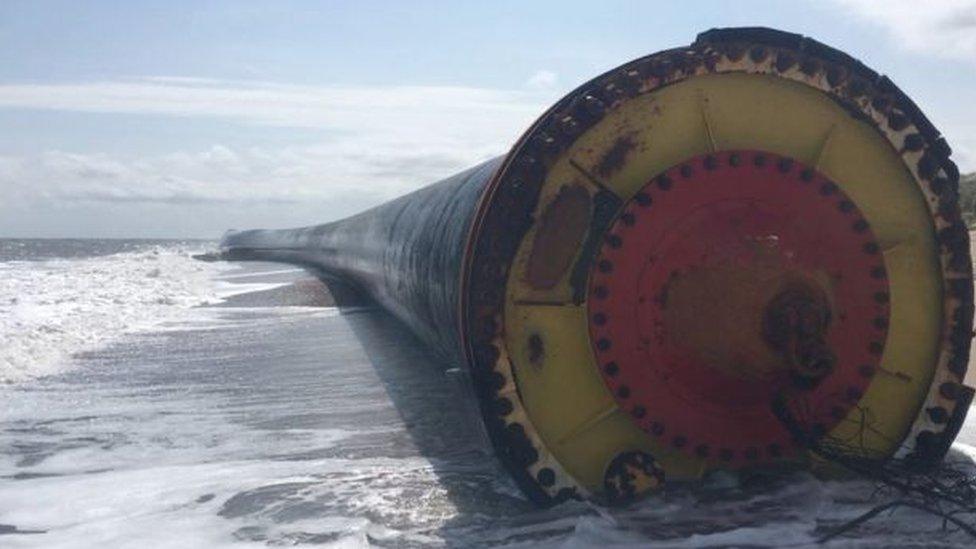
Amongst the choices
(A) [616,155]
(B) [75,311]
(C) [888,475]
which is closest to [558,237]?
(A) [616,155]

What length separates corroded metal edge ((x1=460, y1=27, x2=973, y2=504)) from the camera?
3.28 meters

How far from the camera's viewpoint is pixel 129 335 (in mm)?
10648

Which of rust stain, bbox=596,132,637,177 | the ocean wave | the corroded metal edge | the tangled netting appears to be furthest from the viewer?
the ocean wave

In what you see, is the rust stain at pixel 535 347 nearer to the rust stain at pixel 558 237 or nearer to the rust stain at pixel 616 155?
the rust stain at pixel 558 237

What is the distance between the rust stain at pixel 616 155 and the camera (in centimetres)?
341

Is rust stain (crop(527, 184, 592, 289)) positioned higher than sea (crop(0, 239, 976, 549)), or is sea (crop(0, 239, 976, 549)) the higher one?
rust stain (crop(527, 184, 592, 289))

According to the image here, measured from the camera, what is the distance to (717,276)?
10.9 ft

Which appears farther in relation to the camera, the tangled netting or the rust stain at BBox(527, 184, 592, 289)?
the rust stain at BBox(527, 184, 592, 289)

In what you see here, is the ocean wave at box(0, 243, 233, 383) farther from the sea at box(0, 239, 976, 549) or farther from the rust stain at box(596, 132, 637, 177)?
the rust stain at box(596, 132, 637, 177)

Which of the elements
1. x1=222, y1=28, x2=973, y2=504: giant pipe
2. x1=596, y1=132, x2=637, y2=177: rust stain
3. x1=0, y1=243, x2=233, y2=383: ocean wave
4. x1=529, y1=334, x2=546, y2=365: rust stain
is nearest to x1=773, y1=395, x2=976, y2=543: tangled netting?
x1=222, y1=28, x2=973, y2=504: giant pipe

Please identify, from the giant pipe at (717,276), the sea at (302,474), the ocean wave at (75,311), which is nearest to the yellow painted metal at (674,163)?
the giant pipe at (717,276)

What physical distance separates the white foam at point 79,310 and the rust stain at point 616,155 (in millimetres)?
5498

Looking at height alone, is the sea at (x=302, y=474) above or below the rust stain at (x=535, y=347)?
below

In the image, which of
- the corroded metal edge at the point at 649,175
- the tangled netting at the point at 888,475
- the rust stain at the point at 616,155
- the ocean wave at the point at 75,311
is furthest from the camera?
the ocean wave at the point at 75,311
